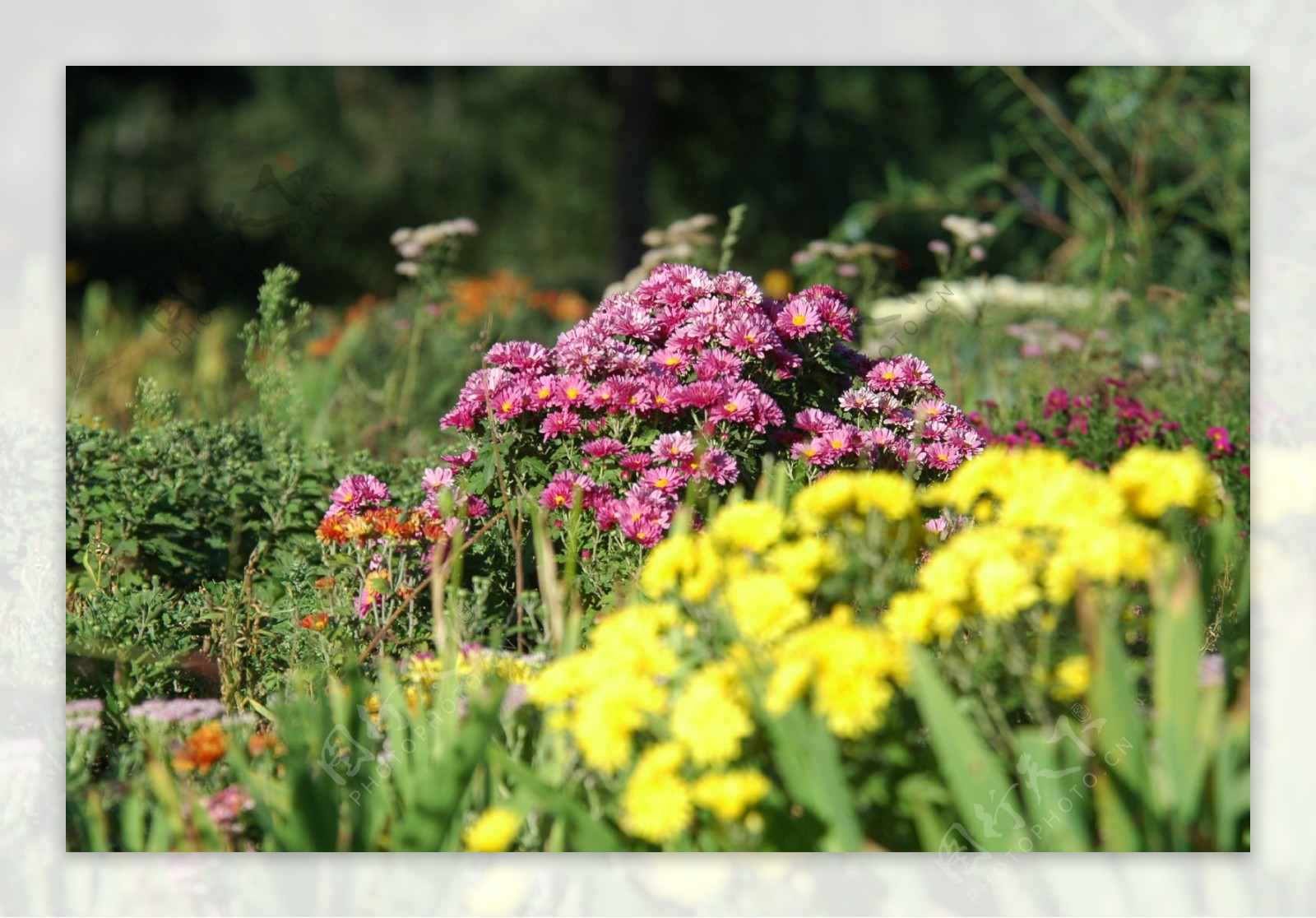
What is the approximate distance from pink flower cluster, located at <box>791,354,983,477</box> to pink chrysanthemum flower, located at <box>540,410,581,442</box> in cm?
50

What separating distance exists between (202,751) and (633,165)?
305 inches

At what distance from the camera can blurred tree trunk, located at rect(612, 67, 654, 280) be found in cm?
932

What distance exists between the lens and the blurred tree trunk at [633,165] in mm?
9320

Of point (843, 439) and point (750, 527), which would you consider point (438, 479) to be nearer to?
point (843, 439)

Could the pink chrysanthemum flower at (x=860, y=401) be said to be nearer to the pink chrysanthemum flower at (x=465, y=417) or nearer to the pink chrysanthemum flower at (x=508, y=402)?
the pink chrysanthemum flower at (x=508, y=402)

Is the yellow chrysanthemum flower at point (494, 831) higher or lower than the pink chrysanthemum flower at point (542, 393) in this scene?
lower

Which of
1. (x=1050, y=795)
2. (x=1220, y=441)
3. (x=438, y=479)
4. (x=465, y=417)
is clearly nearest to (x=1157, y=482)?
(x=1050, y=795)

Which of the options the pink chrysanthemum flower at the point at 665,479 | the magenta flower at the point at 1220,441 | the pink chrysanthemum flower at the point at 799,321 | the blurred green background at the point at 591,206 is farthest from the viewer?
the blurred green background at the point at 591,206

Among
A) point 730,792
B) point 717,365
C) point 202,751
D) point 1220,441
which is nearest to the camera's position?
point 730,792

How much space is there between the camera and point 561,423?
9.30 feet

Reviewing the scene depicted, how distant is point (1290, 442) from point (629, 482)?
1691mm

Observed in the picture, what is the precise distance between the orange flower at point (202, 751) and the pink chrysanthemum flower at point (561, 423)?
38.4 inches

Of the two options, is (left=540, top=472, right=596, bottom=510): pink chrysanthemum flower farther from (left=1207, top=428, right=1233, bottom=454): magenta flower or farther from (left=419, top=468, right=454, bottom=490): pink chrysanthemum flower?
(left=1207, top=428, right=1233, bottom=454): magenta flower

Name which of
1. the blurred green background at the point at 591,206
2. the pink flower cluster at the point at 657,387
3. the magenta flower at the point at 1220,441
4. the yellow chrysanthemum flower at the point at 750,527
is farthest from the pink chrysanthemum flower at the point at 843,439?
the magenta flower at the point at 1220,441
